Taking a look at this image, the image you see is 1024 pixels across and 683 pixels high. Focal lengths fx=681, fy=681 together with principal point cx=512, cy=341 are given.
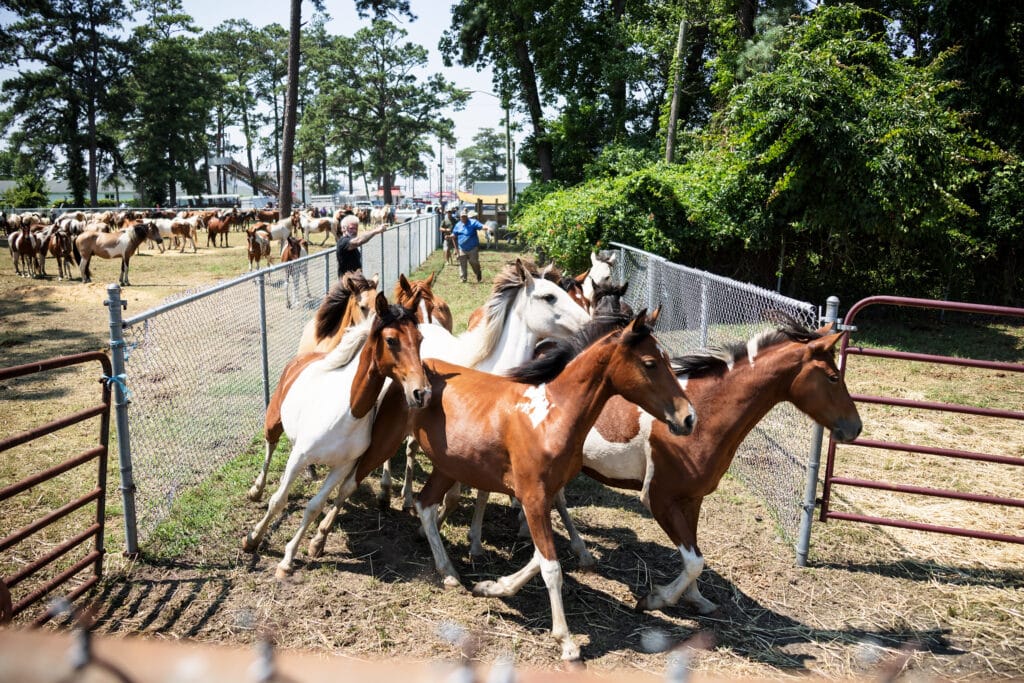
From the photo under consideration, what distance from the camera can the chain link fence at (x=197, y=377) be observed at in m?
5.03

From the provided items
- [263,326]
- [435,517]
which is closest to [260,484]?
[435,517]

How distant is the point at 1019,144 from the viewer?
47.8 ft

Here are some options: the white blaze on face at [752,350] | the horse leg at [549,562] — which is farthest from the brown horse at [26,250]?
the white blaze on face at [752,350]

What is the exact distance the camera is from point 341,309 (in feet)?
20.7

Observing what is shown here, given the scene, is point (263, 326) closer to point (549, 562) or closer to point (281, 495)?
point (281, 495)

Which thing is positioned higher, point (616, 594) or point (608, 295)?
point (608, 295)

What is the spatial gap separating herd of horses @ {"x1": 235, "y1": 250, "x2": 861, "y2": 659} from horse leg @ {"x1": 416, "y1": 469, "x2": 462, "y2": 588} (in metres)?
0.01

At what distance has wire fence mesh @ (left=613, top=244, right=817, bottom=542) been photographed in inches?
222

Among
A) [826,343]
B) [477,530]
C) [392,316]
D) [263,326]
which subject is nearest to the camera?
[826,343]

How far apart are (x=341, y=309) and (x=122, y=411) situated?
7.14 feet

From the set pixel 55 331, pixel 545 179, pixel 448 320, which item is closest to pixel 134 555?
pixel 448 320

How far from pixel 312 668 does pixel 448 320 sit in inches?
302

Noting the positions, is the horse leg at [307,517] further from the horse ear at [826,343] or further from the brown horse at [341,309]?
the horse ear at [826,343]

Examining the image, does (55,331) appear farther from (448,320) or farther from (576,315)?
(576,315)
